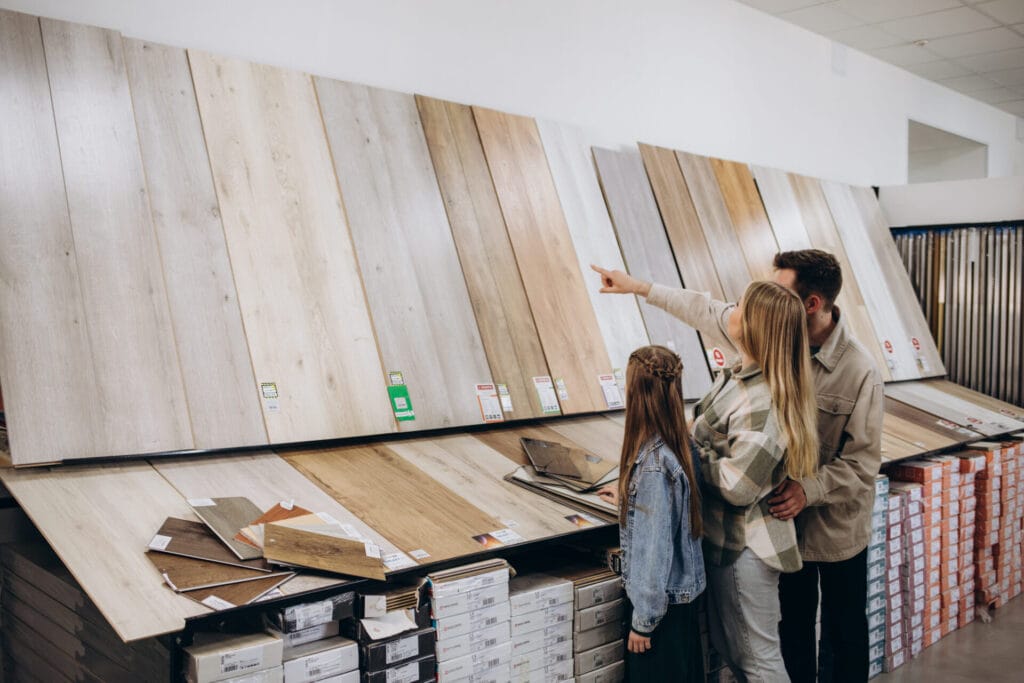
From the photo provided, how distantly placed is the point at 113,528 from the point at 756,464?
1583mm

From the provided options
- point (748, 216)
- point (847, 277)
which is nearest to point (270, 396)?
point (748, 216)

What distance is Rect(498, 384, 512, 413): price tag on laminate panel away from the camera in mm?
3053

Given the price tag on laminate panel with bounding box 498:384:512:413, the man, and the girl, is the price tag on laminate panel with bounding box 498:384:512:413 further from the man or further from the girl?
the man

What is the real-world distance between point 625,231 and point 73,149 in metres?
2.32

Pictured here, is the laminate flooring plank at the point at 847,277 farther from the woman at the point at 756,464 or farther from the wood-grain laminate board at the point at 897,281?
the woman at the point at 756,464

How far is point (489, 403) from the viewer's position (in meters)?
3.00

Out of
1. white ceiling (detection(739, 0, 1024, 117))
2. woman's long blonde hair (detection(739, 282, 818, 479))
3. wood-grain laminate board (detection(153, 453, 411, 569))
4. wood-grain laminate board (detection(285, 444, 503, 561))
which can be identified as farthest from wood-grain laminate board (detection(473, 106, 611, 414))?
white ceiling (detection(739, 0, 1024, 117))

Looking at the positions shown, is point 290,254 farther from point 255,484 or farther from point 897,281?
point 897,281

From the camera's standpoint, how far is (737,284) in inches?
169

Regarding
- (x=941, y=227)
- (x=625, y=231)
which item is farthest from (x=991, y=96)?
(x=625, y=231)

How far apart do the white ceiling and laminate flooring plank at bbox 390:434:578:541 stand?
360 cm

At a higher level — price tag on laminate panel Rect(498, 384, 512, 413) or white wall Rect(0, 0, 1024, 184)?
white wall Rect(0, 0, 1024, 184)

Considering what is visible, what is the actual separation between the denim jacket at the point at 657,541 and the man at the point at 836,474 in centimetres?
40

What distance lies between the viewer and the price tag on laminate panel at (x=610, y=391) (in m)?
3.41
